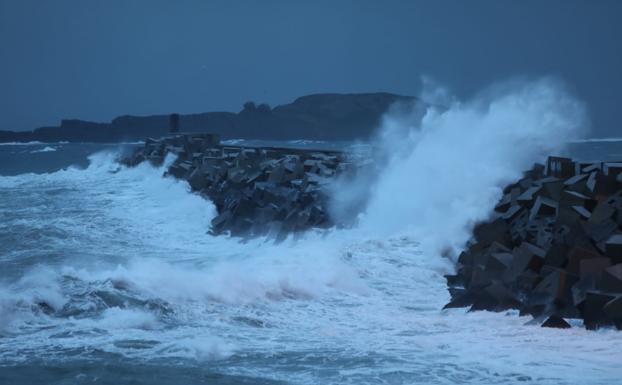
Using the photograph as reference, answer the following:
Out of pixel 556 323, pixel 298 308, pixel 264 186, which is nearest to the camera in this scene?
pixel 556 323

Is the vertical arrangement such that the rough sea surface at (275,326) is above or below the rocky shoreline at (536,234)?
below

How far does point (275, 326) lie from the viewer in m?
6.91

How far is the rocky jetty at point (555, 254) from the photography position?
22.5 feet

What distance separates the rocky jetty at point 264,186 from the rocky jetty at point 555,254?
3.86m

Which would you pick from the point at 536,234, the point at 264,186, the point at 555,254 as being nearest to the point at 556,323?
the point at 555,254

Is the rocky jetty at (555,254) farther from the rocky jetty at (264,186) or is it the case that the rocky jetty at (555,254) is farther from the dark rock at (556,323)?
the rocky jetty at (264,186)

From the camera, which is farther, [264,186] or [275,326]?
[264,186]

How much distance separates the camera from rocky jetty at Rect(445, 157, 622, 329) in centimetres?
685

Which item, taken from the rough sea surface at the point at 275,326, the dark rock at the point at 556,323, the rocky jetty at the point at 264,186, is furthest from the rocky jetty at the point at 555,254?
the rocky jetty at the point at 264,186

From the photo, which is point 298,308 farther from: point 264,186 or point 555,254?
point 264,186

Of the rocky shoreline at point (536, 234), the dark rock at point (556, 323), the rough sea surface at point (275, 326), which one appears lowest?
the rough sea surface at point (275, 326)

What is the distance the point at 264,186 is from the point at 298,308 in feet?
25.3

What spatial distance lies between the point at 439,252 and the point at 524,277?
267 cm

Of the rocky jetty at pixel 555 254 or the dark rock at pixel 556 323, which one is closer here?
the dark rock at pixel 556 323
